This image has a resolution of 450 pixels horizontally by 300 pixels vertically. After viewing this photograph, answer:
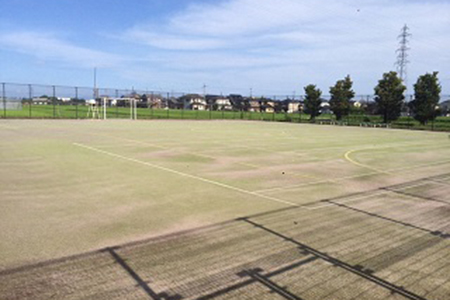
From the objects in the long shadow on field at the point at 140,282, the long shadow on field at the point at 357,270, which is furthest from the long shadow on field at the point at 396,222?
the long shadow on field at the point at 140,282

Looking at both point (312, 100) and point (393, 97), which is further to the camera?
point (312, 100)

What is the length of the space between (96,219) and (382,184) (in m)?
7.36

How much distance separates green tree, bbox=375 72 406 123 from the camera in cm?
4069

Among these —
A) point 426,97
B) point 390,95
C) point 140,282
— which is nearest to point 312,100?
point 390,95

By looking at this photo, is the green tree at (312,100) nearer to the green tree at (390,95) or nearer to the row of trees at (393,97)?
the row of trees at (393,97)

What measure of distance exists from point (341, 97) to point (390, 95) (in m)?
6.23

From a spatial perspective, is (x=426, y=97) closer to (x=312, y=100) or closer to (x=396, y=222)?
(x=312, y=100)

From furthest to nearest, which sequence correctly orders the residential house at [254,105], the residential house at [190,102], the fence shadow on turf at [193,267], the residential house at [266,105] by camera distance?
1. the residential house at [190,102]
2. the residential house at [254,105]
3. the residential house at [266,105]
4. the fence shadow on turf at [193,267]

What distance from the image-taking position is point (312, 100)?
4884cm

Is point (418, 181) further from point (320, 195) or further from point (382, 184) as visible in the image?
point (320, 195)

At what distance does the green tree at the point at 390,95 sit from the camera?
40688mm

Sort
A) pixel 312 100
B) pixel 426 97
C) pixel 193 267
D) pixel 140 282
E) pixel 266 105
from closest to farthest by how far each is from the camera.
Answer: pixel 140 282 < pixel 193 267 < pixel 426 97 < pixel 312 100 < pixel 266 105

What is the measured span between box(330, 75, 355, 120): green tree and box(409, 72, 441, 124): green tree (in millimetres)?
8274

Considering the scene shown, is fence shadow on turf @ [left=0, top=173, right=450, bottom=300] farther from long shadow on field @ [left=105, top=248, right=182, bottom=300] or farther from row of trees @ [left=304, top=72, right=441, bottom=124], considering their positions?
row of trees @ [left=304, top=72, right=441, bottom=124]
